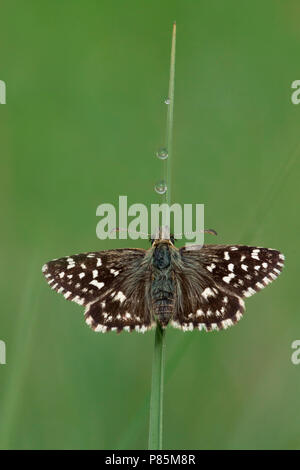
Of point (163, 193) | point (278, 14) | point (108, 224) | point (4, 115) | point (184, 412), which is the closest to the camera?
point (163, 193)

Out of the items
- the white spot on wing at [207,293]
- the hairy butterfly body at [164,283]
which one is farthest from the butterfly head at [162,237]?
the white spot on wing at [207,293]

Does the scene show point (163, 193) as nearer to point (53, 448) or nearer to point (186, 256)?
point (186, 256)

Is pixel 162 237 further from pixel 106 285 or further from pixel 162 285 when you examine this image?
pixel 106 285

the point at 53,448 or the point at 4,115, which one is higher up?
the point at 4,115

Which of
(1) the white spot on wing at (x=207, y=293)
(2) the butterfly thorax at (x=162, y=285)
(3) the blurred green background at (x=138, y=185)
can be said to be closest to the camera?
(2) the butterfly thorax at (x=162, y=285)

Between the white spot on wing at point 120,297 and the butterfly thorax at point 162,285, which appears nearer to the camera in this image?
the butterfly thorax at point 162,285

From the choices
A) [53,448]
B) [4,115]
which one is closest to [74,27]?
[4,115]

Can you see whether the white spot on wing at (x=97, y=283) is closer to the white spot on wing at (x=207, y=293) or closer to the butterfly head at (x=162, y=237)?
the butterfly head at (x=162, y=237)

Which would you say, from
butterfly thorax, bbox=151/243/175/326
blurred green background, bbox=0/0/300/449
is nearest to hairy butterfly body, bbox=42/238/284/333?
butterfly thorax, bbox=151/243/175/326
